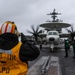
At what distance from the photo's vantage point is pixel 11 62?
3865 millimetres

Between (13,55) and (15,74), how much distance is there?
271 mm

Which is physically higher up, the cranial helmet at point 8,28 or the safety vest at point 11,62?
the cranial helmet at point 8,28

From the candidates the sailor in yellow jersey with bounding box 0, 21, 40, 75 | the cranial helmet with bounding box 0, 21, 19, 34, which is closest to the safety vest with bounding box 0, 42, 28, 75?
the sailor in yellow jersey with bounding box 0, 21, 40, 75

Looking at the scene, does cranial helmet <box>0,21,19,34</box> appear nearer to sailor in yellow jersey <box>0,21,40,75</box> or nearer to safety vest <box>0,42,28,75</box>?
sailor in yellow jersey <box>0,21,40,75</box>

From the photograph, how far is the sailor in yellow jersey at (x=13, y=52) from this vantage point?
151 inches

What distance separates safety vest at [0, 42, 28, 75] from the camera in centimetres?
385

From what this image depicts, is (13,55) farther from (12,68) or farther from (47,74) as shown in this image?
(47,74)

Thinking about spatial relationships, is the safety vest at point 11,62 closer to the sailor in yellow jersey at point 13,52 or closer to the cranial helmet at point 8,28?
the sailor in yellow jersey at point 13,52

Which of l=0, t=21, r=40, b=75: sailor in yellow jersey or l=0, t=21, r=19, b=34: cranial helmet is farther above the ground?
l=0, t=21, r=19, b=34: cranial helmet

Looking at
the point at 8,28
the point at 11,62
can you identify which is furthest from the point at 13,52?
the point at 8,28

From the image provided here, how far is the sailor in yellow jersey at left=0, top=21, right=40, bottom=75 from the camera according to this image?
3834 mm

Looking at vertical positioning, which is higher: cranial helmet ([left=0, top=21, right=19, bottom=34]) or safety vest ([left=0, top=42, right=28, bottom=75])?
cranial helmet ([left=0, top=21, right=19, bottom=34])

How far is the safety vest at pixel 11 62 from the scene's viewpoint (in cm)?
385

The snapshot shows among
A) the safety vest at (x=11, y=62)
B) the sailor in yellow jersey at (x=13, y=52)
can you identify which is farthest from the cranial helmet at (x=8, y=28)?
the safety vest at (x=11, y=62)
